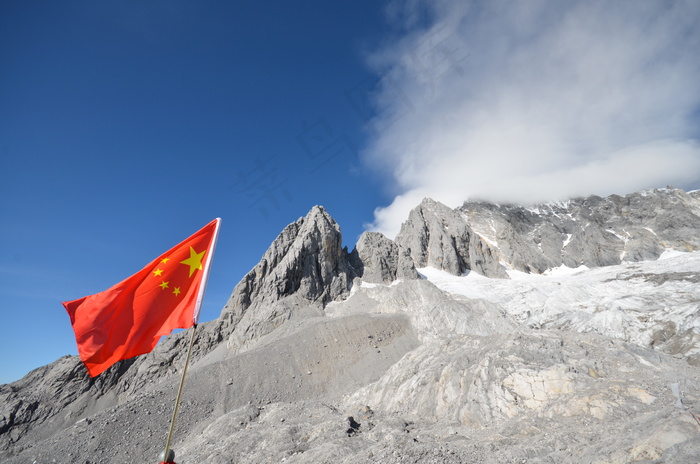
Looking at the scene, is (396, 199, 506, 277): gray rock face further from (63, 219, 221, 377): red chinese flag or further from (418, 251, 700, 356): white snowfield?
(63, 219, 221, 377): red chinese flag

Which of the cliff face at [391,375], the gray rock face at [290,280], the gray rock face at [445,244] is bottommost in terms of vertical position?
the cliff face at [391,375]

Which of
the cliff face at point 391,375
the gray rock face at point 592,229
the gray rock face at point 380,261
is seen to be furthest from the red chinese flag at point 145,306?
the gray rock face at point 592,229

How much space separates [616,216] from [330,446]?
168 metres

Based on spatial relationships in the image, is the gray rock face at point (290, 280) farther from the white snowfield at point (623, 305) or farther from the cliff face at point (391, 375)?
the white snowfield at point (623, 305)

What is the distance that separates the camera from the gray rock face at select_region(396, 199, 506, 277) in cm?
9888

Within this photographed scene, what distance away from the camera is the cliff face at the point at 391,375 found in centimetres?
1545

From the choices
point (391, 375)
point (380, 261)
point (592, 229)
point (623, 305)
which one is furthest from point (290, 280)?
point (592, 229)

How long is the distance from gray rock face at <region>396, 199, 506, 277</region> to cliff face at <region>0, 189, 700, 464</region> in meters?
0.97

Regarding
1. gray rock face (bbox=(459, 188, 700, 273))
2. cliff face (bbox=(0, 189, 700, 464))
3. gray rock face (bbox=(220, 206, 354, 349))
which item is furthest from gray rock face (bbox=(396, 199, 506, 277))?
gray rock face (bbox=(220, 206, 354, 349))

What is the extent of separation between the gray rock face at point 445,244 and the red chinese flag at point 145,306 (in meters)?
89.6

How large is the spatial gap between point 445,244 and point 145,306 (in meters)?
99.8

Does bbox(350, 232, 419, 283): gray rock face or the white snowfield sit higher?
bbox(350, 232, 419, 283): gray rock face

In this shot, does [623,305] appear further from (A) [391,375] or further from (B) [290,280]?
(B) [290,280]

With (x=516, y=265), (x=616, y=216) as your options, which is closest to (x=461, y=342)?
(x=516, y=265)
